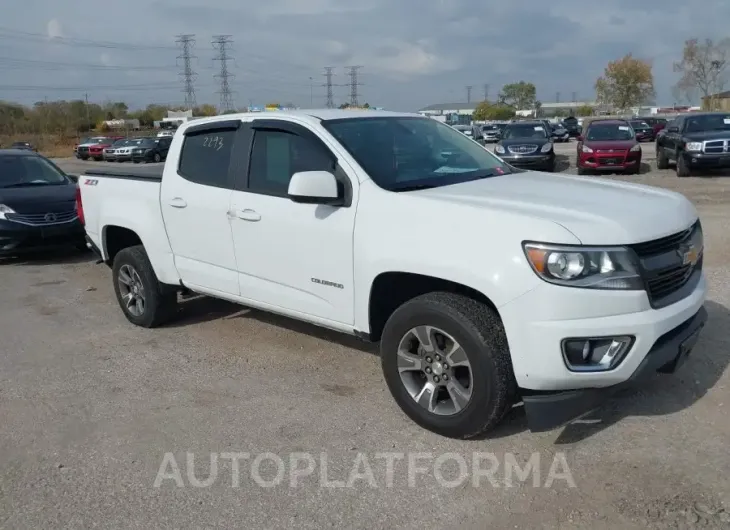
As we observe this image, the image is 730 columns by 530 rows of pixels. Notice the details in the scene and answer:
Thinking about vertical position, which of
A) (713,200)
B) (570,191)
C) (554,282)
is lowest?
(713,200)

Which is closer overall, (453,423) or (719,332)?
(453,423)

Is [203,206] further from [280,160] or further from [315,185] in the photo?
[315,185]

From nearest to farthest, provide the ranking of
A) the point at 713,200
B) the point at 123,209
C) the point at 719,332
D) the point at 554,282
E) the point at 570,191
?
1. the point at 554,282
2. the point at 570,191
3. the point at 719,332
4. the point at 123,209
5. the point at 713,200

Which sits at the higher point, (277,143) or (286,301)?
(277,143)

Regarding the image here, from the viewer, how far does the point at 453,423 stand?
151 inches

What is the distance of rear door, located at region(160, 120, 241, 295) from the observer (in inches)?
201

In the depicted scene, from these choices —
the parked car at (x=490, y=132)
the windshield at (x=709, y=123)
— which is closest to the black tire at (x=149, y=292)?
the windshield at (x=709, y=123)

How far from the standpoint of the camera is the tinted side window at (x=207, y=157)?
518cm

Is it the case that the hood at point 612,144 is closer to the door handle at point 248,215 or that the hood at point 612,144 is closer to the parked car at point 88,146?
the door handle at point 248,215

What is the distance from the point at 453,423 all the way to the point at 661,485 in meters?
1.07

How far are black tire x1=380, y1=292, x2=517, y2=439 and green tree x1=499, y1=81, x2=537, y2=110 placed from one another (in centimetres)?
12485

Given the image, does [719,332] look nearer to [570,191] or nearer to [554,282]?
[570,191]

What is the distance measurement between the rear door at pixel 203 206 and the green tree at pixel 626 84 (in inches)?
3455

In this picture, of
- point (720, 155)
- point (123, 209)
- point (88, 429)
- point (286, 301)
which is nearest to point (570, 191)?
point (286, 301)
